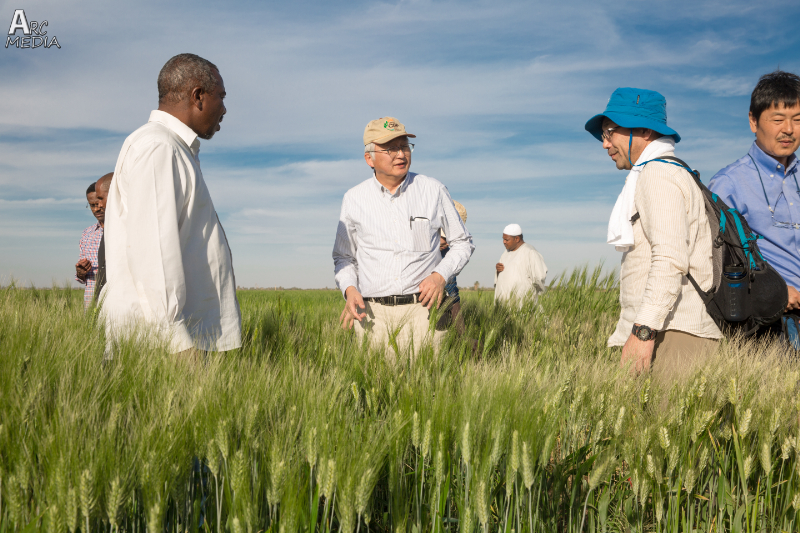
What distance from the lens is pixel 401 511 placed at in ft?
5.33

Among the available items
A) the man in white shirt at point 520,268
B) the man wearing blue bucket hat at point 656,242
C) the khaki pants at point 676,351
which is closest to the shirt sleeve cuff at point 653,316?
the man wearing blue bucket hat at point 656,242

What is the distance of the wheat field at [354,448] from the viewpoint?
129 cm

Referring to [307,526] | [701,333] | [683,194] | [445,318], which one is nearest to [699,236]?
[683,194]

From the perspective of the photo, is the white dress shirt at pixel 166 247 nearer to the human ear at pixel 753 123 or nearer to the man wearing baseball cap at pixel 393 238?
the man wearing baseball cap at pixel 393 238

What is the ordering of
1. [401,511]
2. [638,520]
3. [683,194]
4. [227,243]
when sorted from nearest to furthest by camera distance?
1. [401,511]
2. [638,520]
3. [683,194]
4. [227,243]

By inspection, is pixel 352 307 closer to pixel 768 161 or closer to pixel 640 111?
pixel 640 111

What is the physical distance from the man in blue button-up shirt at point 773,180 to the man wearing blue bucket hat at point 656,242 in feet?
→ 3.54

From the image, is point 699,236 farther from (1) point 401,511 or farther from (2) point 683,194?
(1) point 401,511

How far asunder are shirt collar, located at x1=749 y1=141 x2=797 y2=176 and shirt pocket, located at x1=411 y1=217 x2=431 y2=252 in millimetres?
2127

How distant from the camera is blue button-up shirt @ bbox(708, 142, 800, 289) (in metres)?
3.20

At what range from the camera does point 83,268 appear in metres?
5.15

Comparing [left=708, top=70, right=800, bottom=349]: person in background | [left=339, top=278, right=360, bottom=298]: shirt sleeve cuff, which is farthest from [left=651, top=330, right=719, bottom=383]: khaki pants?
[left=339, top=278, right=360, bottom=298]: shirt sleeve cuff

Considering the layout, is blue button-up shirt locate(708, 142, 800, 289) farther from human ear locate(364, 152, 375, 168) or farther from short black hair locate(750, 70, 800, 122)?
human ear locate(364, 152, 375, 168)

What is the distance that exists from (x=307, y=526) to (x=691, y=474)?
3.93ft
